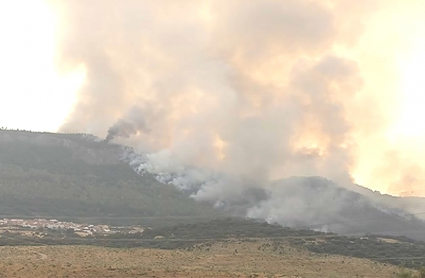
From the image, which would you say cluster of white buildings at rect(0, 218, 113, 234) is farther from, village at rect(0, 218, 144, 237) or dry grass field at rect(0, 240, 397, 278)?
dry grass field at rect(0, 240, 397, 278)

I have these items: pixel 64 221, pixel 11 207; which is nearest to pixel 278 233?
pixel 64 221


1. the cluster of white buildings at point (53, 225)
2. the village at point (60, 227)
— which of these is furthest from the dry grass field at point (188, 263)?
the cluster of white buildings at point (53, 225)

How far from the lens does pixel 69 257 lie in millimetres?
85562

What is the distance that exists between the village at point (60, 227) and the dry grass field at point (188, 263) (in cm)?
5870

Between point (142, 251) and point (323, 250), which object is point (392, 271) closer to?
point (323, 250)

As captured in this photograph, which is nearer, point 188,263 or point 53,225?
point 188,263

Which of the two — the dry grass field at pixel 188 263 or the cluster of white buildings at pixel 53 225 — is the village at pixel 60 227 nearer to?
the cluster of white buildings at pixel 53 225

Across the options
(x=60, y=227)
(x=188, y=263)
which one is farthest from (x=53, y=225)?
(x=188, y=263)

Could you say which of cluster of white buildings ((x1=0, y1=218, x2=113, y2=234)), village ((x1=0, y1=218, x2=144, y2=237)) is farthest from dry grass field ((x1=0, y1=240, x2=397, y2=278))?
cluster of white buildings ((x1=0, y1=218, x2=113, y2=234))

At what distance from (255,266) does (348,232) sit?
399ft

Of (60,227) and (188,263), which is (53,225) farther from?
(188,263)

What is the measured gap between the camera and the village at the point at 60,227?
515 ft

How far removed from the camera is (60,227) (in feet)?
548

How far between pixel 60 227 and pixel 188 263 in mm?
94896
